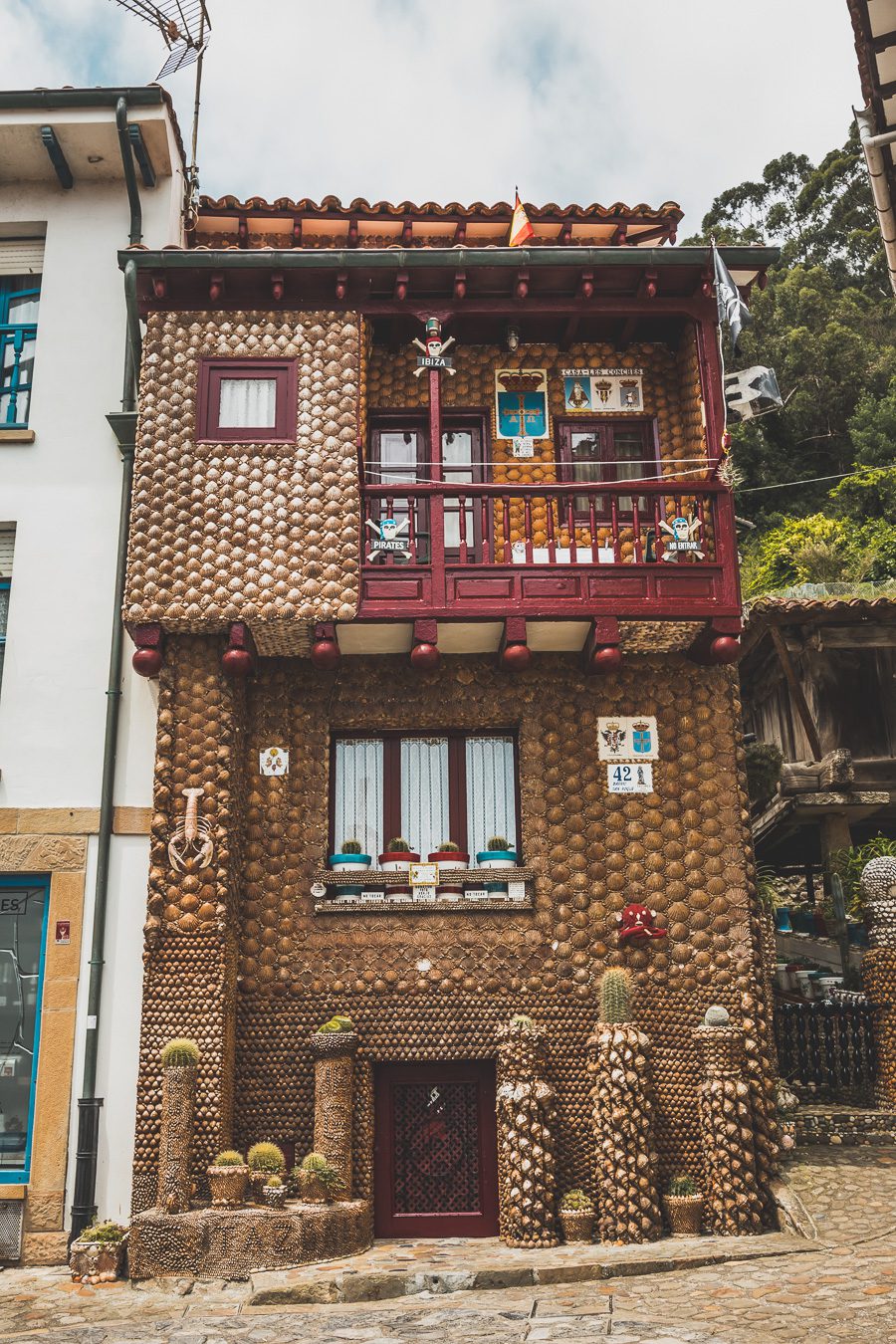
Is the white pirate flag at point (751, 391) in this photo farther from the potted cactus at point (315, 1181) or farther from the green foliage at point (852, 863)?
the potted cactus at point (315, 1181)

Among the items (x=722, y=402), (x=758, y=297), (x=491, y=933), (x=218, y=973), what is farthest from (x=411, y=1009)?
(x=758, y=297)

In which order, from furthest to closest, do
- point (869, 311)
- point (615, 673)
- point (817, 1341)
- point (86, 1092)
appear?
point (869, 311), point (615, 673), point (86, 1092), point (817, 1341)

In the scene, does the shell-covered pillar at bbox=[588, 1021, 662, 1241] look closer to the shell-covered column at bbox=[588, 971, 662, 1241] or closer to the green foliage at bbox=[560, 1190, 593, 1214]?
the shell-covered column at bbox=[588, 971, 662, 1241]

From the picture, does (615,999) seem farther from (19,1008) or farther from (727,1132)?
(19,1008)

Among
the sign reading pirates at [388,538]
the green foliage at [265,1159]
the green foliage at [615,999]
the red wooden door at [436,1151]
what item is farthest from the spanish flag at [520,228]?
the green foliage at [265,1159]

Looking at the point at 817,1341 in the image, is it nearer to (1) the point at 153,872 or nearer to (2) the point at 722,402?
(1) the point at 153,872

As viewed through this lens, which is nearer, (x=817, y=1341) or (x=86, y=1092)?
(x=817, y=1341)

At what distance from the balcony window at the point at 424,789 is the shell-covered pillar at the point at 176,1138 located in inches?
116

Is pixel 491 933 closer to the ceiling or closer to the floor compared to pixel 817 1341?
closer to the ceiling

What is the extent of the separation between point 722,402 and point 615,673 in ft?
10.3

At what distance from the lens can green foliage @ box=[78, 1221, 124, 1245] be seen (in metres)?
10.7

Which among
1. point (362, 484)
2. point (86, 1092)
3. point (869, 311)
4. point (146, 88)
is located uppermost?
point (869, 311)

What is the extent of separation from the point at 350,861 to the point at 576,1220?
4057 mm

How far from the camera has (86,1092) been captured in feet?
38.0
